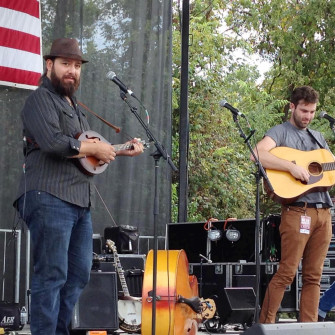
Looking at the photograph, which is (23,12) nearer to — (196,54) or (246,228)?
(246,228)

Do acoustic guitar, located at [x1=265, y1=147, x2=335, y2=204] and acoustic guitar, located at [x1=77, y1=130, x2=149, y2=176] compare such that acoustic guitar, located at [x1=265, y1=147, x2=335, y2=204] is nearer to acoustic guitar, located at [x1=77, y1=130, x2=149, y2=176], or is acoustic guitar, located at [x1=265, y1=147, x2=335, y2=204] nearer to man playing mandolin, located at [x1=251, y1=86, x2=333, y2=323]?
man playing mandolin, located at [x1=251, y1=86, x2=333, y2=323]

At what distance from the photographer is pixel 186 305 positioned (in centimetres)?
550

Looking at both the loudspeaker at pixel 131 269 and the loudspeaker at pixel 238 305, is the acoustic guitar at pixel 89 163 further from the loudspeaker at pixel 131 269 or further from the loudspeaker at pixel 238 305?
the loudspeaker at pixel 238 305

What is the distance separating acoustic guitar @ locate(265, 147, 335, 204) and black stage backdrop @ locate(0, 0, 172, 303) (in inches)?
72.4

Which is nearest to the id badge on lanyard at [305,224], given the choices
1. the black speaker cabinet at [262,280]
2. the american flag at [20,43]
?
the black speaker cabinet at [262,280]

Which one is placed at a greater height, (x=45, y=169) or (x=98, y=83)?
(x=98, y=83)

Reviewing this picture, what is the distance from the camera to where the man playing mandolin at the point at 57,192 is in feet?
12.9

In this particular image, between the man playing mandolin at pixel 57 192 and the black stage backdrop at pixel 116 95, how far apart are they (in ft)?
8.17

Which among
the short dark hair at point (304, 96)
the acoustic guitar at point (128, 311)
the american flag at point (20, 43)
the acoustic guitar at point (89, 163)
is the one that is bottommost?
the acoustic guitar at point (128, 311)

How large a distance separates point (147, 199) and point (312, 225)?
2370 mm

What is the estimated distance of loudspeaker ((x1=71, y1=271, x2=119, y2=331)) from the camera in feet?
18.4

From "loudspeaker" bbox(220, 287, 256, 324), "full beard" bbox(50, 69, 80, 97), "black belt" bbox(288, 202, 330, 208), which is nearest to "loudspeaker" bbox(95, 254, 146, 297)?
"loudspeaker" bbox(220, 287, 256, 324)

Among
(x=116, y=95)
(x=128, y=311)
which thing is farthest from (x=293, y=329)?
(x=116, y=95)

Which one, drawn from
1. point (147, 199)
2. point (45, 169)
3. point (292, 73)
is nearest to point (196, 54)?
point (292, 73)
